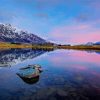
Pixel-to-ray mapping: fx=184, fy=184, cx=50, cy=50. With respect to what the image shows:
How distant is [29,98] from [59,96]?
4151 mm

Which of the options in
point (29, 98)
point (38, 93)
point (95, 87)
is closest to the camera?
point (29, 98)

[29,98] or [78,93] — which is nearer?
[29,98]

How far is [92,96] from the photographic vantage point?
25.4 meters

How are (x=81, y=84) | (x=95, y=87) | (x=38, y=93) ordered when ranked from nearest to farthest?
(x=38, y=93) < (x=95, y=87) < (x=81, y=84)

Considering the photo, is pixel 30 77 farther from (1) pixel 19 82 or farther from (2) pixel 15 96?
(2) pixel 15 96

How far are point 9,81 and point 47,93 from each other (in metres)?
10.3

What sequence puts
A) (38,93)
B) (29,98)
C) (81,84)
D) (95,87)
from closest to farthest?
(29,98) < (38,93) < (95,87) < (81,84)

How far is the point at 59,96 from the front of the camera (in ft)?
82.6

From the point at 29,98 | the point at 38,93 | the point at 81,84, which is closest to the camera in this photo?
the point at 29,98

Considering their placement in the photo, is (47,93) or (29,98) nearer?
(29,98)

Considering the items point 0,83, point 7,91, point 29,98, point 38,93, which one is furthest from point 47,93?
point 0,83

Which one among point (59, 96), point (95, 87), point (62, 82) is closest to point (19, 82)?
point (62, 82)

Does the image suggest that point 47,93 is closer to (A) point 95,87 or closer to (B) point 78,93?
(B) point 78,93

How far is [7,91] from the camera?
27031mm
